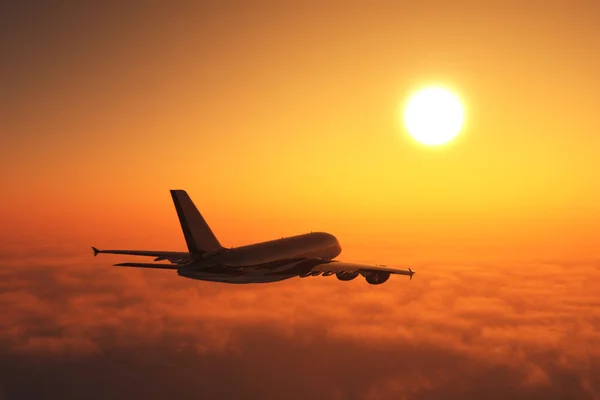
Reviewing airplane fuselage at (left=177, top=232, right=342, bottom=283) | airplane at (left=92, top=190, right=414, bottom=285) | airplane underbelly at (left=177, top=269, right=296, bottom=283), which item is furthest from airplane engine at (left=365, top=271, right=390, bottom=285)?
airplane underbelly at (left=177, top=269, right=296, bottom=283)

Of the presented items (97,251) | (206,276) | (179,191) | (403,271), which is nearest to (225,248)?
(206,276)

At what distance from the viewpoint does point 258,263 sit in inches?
2282

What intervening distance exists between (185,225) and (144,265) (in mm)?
6667

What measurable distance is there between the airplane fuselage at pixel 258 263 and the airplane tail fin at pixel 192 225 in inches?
59.4

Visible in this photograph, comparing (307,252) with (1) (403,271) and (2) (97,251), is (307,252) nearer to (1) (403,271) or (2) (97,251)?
(1) (403,271)

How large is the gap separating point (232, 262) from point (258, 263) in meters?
4.37

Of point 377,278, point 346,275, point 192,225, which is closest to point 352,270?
point 346,275

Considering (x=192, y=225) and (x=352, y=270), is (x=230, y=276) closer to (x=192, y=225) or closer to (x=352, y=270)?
(x=192, y=225)

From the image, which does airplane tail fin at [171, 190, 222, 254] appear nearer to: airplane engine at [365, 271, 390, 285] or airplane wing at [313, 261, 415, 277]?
airplane wing at [313, 261, 415, 277]

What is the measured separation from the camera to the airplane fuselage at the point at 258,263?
174ft

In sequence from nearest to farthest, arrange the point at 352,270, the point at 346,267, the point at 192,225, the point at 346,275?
the point at 192,225 < the point at 352,270 < the point at 346,267 < the point at 346,275

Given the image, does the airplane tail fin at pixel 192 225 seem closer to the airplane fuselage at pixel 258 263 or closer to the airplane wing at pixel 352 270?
the airplane fuselage at pixel 258 263

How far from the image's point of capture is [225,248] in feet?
185

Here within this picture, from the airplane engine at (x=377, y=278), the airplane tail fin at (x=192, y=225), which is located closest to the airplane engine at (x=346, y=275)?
the airplane engine at (x=377, y=278)
